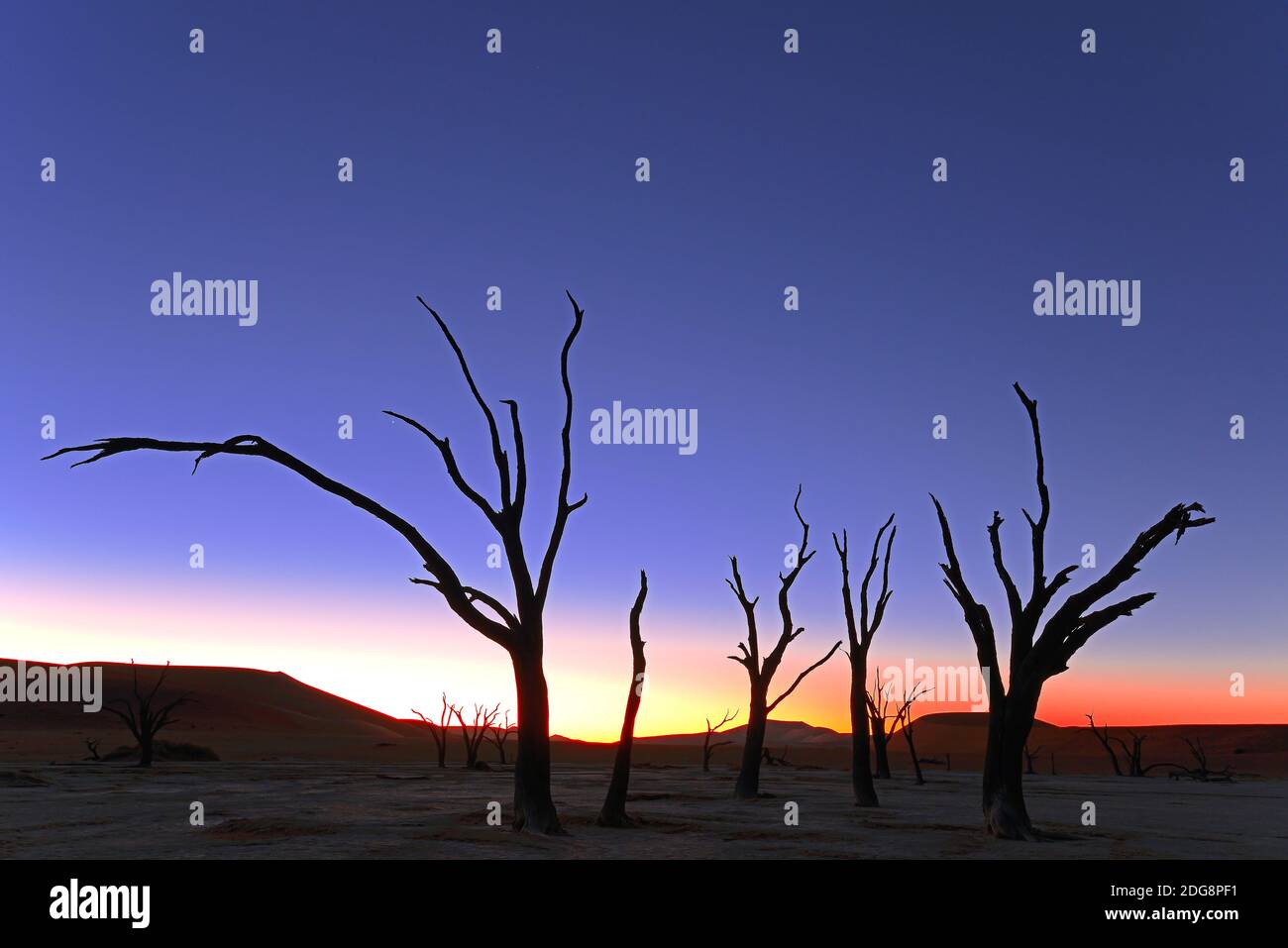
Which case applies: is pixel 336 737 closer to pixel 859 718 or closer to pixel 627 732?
pixel 859 718

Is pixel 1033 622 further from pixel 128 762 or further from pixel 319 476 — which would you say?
pixel 128 762

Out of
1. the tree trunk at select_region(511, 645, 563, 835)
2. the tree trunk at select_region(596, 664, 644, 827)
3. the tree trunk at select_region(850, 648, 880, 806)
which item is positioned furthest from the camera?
the tree trunk at select_region(850, 648, 880, 806)

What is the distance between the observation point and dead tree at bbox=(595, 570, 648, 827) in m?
19.3

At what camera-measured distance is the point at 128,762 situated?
1980 inches

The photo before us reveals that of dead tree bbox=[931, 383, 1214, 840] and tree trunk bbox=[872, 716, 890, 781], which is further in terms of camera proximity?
tree trunk bbox=[872, 716, 890, 781]

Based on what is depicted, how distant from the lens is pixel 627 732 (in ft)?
65.2

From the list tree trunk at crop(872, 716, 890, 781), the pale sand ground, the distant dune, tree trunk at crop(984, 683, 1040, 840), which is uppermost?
tree trunk at crop(984, 683, 1040, 840)

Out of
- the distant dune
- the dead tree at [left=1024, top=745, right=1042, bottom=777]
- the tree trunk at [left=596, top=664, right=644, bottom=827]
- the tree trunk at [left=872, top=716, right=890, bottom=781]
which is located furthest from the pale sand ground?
the distant dune

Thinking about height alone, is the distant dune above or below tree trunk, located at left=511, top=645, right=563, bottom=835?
below

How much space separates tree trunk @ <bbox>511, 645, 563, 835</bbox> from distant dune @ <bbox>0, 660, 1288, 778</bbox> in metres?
51.0

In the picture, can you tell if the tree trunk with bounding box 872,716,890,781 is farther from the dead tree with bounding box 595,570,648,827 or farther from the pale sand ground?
the dead tree with bounding box 595,570,648,827
